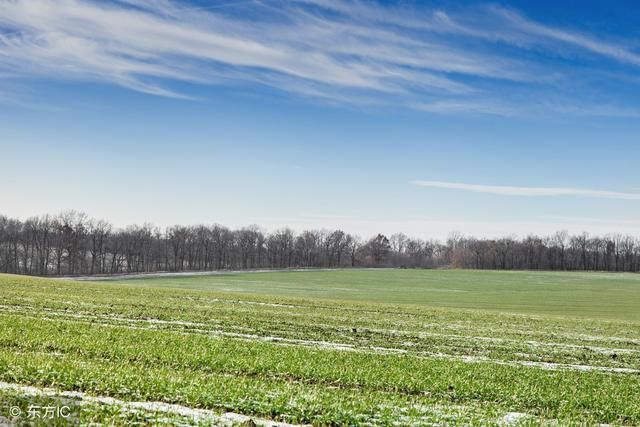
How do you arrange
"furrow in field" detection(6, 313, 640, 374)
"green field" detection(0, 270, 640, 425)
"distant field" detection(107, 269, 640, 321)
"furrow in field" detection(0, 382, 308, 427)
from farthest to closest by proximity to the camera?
"distant field" detection(107, 269, 640, 321), "furrow in field" detection(6, 313, 640, 374), "green field" detection(0, 270, 640, 425), "furrow in field" detection(0, 382, 308, 427)

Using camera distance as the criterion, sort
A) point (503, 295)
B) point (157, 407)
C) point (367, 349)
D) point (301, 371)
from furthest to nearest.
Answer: point (503, 295), point (367, 349), point (301, 371), point (157, 407)

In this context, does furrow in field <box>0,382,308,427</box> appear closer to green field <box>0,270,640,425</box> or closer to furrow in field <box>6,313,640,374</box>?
green field <box>0,270,640,425</box>

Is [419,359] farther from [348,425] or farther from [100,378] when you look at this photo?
[100,378]

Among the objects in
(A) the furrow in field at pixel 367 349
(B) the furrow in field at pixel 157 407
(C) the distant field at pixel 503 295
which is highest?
(B) the furrow in field at pixel 157 407

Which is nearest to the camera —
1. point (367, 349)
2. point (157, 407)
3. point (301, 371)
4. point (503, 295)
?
point (157, 407)

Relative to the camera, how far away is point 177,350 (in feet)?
60.1

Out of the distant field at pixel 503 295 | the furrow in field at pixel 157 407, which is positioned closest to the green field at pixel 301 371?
the furrow in field at pixel 157 407

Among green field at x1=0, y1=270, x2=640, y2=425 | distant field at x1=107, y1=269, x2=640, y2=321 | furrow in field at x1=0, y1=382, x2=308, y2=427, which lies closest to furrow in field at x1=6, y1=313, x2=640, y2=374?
green field at x1=0, y1=270, x2=640, y2=425

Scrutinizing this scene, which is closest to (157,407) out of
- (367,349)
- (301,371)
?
(301,371)

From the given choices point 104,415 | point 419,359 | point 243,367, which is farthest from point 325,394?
point 419,359

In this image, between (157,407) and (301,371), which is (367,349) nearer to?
(301,371)

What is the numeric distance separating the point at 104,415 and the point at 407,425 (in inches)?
220

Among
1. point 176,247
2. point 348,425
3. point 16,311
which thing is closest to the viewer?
point 348,425

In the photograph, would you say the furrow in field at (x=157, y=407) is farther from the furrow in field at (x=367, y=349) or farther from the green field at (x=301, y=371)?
the furrow in field at (x=367, y=349)
